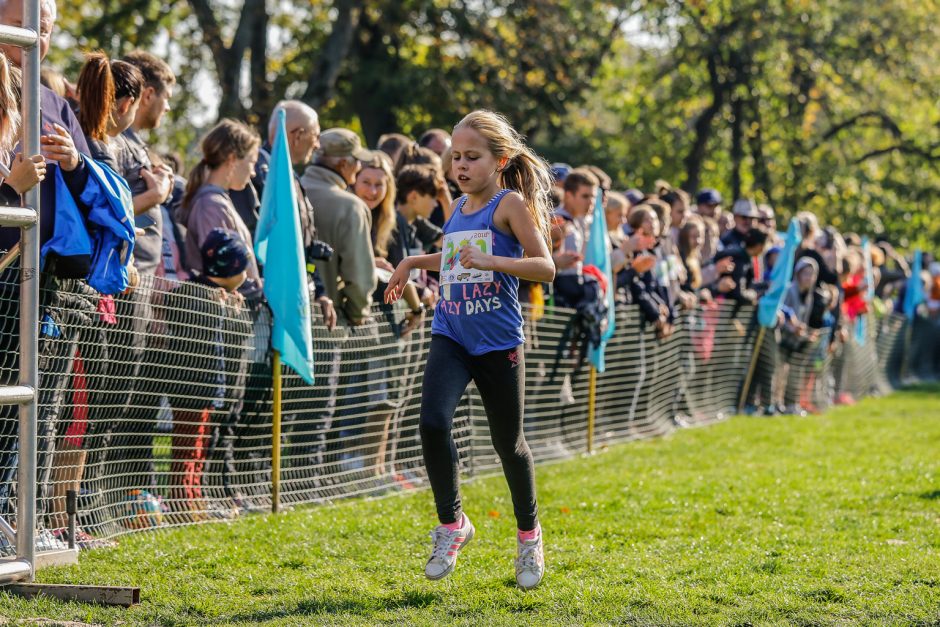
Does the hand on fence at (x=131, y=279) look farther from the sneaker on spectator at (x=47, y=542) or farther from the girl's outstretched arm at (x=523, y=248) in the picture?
the girl's outstretched arm at (x=523, y=248)

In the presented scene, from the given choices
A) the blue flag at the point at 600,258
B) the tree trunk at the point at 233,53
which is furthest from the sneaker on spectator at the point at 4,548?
the tree trunk at the point at 233,53

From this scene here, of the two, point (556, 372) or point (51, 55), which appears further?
point (51, 55)

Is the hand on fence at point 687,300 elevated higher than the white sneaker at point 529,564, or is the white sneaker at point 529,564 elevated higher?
the hand on fence at point 687,300

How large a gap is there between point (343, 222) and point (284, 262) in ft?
2.84

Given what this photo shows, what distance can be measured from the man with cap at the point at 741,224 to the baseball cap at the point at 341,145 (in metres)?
7.21

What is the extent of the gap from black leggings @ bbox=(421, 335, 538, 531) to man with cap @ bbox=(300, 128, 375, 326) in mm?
2697

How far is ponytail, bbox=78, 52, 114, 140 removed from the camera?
592 cm

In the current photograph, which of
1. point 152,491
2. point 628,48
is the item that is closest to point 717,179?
point 628,48

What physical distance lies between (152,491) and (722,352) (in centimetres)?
897

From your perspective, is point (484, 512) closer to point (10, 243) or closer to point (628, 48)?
point (10, 243)

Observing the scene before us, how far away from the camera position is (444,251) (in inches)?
213

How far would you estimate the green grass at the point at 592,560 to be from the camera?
16.1ft

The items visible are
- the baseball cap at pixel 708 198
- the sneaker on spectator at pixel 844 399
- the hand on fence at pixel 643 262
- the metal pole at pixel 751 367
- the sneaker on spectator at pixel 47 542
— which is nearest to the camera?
the sneaker on spectator at pixel 47 542

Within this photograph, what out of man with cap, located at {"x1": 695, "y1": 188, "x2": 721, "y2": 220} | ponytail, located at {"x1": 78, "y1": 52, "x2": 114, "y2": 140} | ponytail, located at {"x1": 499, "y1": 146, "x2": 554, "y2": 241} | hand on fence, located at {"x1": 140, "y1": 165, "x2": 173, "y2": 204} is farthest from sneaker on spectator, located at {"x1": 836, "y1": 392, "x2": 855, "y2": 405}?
ponytail, located at {"x1": 78, "y1": 52, "x2": 114, "y2": 140}
